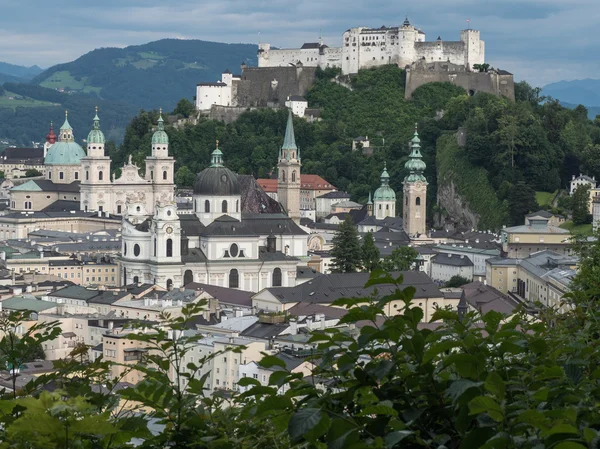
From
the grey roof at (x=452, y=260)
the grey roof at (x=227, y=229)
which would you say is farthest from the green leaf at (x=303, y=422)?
the grey roof at (x=452, y=260)

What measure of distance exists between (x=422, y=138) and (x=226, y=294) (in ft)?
127

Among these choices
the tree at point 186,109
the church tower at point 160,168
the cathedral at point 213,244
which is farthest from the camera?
the tree at point 186,109

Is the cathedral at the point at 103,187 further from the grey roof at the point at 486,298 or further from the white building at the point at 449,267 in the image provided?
the grey roof at the point at 486,298

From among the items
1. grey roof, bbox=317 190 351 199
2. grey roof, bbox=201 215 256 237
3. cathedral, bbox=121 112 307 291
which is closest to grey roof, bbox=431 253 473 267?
cathedral, bbox=121 112 307 291

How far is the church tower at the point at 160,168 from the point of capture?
86.6 meters

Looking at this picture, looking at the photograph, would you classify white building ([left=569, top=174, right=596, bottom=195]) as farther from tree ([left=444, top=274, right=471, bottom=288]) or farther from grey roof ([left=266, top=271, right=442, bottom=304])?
grey roof ([left=266, top=271, right=442, bottom=304])

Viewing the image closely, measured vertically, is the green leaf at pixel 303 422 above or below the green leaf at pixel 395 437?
above

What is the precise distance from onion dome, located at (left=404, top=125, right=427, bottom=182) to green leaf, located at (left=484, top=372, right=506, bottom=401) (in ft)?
248

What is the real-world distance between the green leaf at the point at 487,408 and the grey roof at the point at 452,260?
213 ft

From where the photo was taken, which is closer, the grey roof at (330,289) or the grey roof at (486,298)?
the grey roof at (486,298)

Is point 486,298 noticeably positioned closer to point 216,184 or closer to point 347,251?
point 347,251

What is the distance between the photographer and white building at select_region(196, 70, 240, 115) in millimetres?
104500

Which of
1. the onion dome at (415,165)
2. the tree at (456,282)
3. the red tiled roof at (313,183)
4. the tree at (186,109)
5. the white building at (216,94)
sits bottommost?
the tree at (456,282)

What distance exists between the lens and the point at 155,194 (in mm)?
87438
